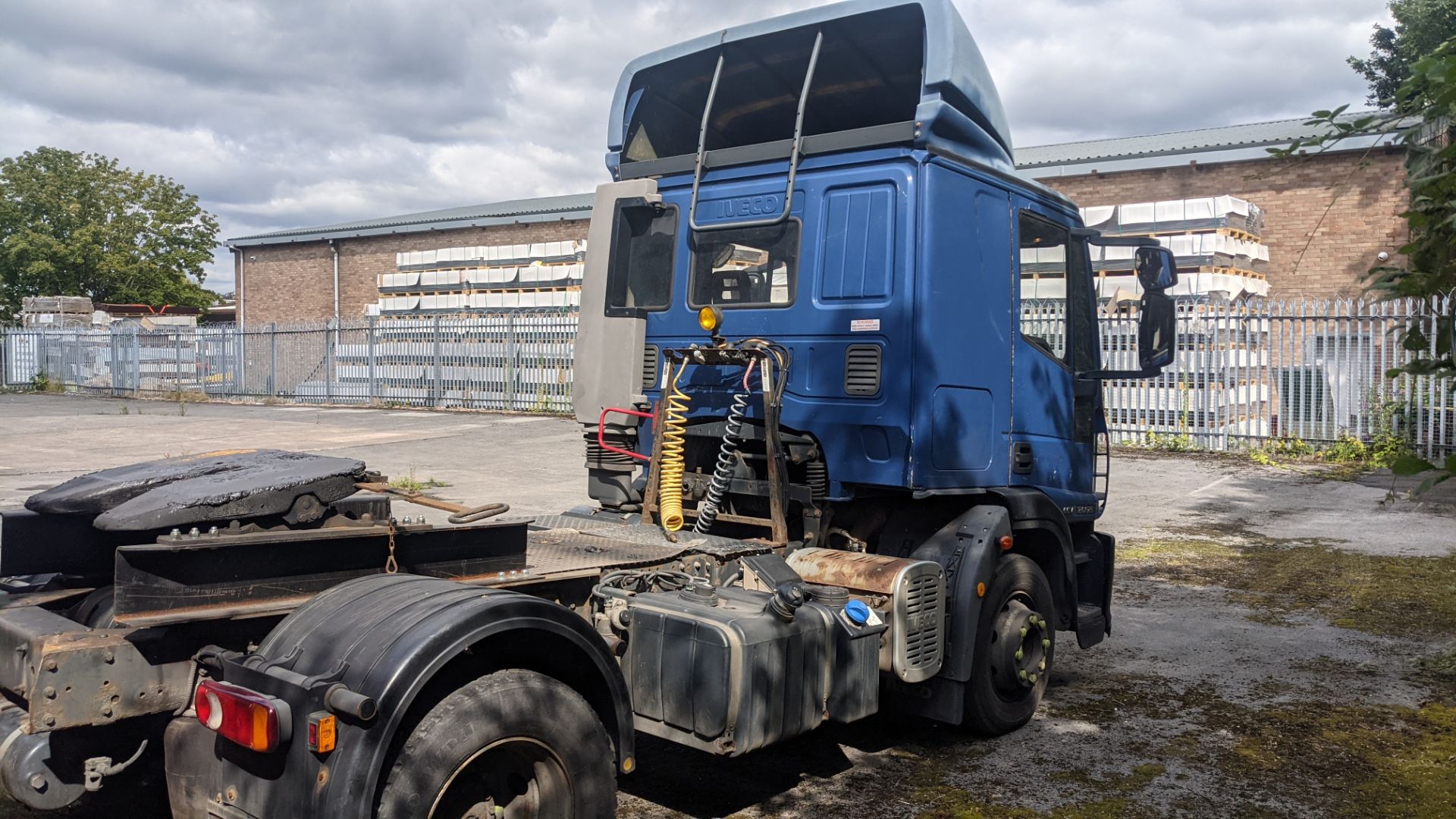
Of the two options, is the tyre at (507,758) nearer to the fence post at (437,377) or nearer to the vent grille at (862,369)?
the vent grille at (862,369)

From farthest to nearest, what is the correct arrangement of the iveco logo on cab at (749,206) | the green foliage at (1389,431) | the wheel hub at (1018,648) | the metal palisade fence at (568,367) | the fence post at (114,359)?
the fence post at (114,359) → the metal palisade fence at (568,367) → the green foliage at (1389,431) → the iveco logo on cab at (749,206) → the wheel hub at (1018,648)

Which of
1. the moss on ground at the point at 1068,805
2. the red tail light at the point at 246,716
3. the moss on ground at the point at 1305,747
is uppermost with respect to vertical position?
the red tail light at the point at 246,716

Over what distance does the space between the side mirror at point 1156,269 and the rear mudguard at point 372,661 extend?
377 cm

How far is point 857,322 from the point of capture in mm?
4875

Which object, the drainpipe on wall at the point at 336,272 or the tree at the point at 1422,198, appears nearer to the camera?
the tree at the point at 1422,198

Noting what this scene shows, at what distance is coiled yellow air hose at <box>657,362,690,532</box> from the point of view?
16.6 feet

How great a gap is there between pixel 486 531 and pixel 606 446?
189cm

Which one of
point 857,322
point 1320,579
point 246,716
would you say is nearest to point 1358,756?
point 857,322

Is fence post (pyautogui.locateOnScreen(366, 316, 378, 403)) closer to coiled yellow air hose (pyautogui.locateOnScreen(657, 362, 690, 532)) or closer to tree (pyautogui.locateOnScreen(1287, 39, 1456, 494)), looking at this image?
coiled yellow air hose (pyautogui.locateOnScreen(657, 362, 690, 532))

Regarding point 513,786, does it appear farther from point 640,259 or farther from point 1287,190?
point 1287,190

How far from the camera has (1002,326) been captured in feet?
17.2

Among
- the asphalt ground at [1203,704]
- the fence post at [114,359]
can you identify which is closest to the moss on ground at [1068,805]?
the asphalt ground at [1203,704]

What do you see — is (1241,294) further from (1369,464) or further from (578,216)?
(578,216)

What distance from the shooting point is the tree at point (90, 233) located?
50750 millimetres
